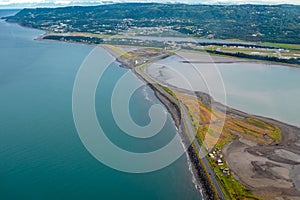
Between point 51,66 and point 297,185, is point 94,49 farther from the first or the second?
point 297,185

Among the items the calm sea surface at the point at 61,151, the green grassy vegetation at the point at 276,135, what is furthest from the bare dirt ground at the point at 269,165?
the calm sea surface at the point at 61,151

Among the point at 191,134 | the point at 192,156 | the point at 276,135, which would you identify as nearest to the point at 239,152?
the point at 192,156

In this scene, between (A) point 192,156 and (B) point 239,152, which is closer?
(A) point 192,156

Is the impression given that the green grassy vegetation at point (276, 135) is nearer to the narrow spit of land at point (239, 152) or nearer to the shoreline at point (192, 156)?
the narrow spit of land at point (239, 152)

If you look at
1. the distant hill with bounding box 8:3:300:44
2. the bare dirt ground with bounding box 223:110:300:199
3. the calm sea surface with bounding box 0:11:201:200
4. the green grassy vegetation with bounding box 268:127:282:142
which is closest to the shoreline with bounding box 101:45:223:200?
the calm sea surface with bounding box 0:11:201:200

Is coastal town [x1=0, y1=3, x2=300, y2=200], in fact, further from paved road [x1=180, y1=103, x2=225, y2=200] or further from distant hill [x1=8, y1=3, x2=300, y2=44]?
distant hill [x1=8, y1=3, x2=300, y2=44]

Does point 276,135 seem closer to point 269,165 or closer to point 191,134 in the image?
point 269,165
